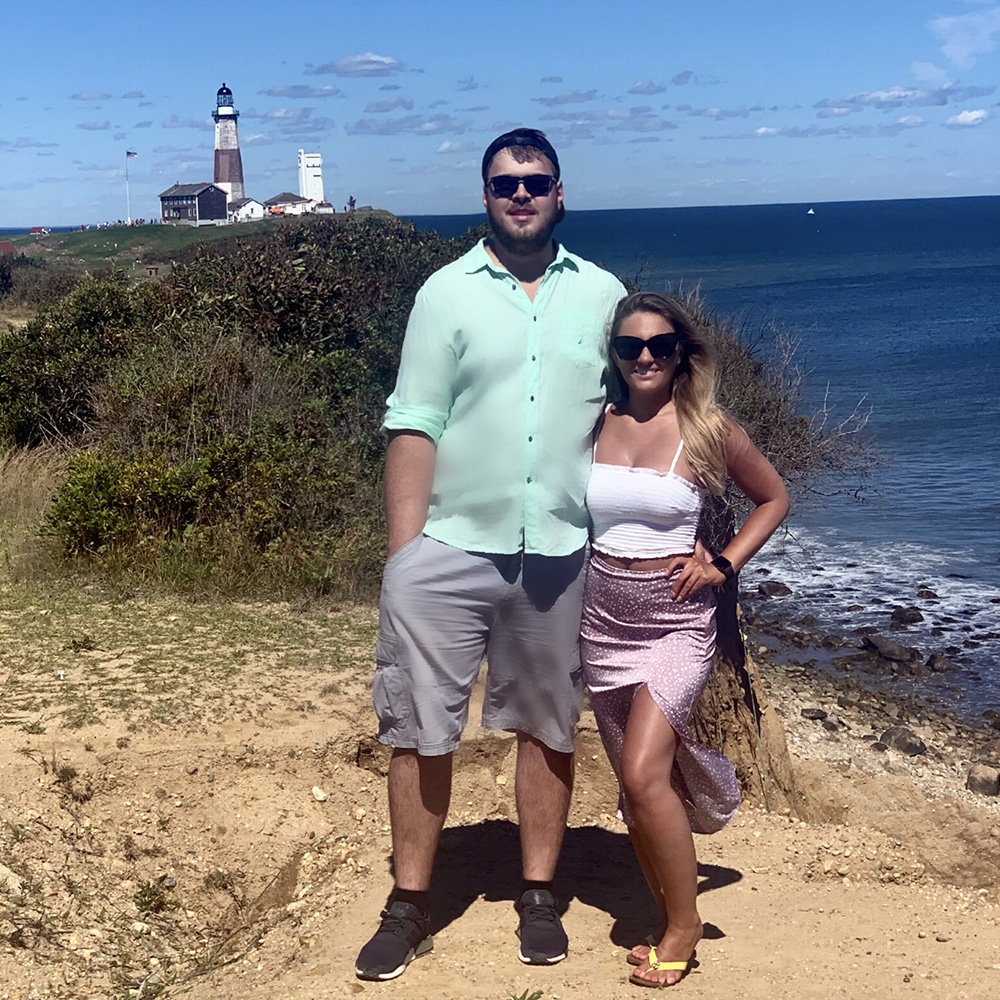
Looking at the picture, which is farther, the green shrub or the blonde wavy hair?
the green shrub

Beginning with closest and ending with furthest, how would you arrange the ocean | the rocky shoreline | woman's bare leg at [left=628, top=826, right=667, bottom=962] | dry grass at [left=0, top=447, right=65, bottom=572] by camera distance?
woman's bare leg at [left=628, top=826, right=667, bottom=962]
dry grass at [left=0, top=447, right=65, bottom=572]
the rocky shoreline
the ocean

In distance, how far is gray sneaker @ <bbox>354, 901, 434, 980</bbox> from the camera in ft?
13.4

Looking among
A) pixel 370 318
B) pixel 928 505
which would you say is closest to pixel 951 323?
pixel 928 505

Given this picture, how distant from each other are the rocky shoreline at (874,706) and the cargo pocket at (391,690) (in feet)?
20.7

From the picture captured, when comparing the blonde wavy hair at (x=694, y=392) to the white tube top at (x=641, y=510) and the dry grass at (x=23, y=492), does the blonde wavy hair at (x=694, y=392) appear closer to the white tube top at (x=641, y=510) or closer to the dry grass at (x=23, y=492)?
the white tube top at (x=641, y=510)

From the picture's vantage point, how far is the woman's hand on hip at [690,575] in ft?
13.2

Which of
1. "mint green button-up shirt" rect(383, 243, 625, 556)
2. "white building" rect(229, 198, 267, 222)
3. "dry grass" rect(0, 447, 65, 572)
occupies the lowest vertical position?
"dry grass" rect(0, 447, 65, 572)

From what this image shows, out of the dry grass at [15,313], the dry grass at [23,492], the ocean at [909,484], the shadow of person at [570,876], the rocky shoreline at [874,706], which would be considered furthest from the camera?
the dry grass at [15,313]

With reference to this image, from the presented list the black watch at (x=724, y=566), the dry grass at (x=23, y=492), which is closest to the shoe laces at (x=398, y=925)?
the black watch at (x=724, y=566)

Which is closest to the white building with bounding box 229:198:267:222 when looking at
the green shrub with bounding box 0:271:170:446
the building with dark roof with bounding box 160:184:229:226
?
the building with dark roof with bounding box 160:184:229:226

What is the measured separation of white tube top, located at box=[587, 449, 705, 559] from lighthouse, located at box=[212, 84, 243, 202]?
10430 cm

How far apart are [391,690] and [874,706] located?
8550mm

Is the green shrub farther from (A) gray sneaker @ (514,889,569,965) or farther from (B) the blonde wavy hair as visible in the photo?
(B) the blonde wavy hair

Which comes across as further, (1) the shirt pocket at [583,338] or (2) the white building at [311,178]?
(2) the white building at [311,178]
